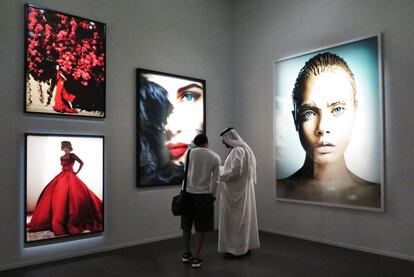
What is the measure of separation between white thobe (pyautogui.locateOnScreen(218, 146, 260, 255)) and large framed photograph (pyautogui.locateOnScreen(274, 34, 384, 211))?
1342 mm

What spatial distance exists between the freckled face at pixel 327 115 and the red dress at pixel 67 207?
3.32m

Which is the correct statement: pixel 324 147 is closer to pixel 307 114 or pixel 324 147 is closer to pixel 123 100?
pixel 307 114

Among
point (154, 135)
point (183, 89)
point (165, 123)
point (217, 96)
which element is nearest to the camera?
point (154, 135)

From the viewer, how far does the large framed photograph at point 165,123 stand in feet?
18.8

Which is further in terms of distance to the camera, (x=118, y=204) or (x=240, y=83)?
(x=240, y=83)

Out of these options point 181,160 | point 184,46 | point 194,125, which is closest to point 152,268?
point 181,160

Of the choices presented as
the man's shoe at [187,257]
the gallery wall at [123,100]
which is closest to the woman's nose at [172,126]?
the gallery wall at [123,100]

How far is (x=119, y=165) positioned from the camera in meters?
5.46

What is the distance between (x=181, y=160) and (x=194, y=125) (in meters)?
0.67

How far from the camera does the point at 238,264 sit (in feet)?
14.9

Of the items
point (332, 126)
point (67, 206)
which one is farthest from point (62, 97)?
point (332, 126)

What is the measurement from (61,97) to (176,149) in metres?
2.02

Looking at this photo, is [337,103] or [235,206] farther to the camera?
[337,103]

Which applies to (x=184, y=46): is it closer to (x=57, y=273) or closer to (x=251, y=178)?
(x=251, y=178)
